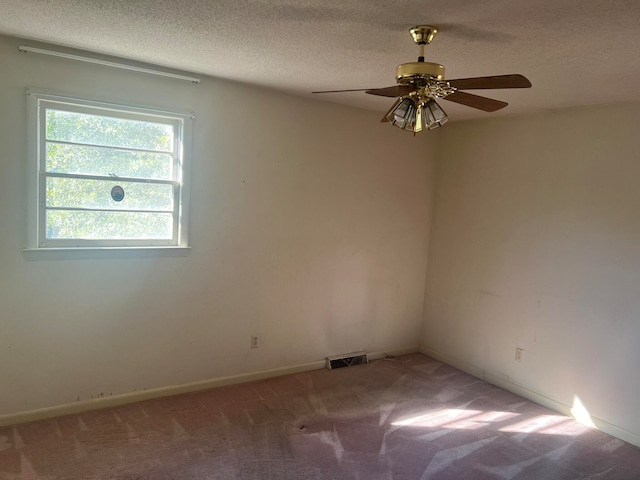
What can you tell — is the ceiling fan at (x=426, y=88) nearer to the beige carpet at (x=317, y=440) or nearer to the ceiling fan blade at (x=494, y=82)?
the ceiling fan blade at (x=494, y=82)

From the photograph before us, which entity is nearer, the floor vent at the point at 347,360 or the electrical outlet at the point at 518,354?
the electrical outlet at the point at 518,354

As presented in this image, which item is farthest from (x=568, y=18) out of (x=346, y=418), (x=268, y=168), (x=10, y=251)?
(x=10, y=251)

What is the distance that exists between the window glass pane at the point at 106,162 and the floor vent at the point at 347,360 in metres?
2.13

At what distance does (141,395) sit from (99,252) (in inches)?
42.5

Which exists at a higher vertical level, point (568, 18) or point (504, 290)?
point (568, 18)

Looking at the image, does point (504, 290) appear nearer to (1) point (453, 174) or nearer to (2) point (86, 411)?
(1) point (453, 174)

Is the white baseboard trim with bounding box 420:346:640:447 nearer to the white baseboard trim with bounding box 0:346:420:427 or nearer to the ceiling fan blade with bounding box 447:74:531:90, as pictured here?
the white baseboard trim with bounding box 0:346:420:427

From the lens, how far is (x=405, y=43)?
7.14 ft

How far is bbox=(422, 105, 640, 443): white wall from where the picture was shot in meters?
3.04

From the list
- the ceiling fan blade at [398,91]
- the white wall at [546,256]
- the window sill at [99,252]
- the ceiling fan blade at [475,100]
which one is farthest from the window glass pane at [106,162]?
the white wall at [546,256]

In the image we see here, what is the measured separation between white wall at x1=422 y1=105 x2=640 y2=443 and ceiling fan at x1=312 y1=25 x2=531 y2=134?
1.51m

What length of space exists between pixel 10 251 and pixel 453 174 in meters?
3.62

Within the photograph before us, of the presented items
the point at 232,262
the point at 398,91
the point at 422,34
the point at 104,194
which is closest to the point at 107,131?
the point at 104,194

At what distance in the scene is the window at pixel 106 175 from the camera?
272cm
